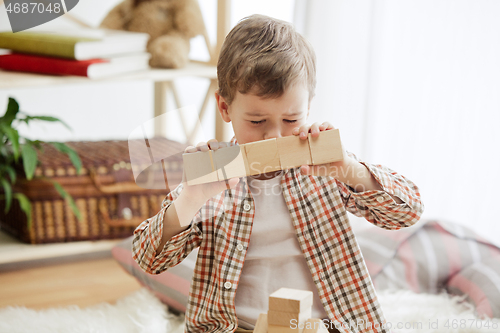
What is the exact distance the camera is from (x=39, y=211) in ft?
4.47

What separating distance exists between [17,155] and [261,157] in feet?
2.66

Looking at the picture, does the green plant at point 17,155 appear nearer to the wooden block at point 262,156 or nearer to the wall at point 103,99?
the wall at point 103,99

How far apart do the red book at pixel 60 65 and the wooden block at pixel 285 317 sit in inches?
34.8

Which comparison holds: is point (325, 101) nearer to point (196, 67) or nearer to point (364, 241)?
point (196, 67)

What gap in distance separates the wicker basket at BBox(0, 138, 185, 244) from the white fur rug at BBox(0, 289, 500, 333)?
1.04 ft

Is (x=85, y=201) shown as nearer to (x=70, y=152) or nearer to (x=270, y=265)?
(x=70, y=152)

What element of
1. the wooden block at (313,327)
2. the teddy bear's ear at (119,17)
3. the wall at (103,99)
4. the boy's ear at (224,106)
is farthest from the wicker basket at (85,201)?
the wooden block at (313,327)

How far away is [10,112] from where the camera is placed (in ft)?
4.08

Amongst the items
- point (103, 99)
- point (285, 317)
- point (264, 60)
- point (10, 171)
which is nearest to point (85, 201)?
point (10, 171)

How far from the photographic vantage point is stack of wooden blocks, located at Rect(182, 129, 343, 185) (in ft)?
1.95

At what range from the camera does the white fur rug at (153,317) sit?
971 mm

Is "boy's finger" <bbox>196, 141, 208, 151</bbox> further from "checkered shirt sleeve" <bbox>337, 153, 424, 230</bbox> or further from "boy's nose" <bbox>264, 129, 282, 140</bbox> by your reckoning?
"checkered shirt sleeve" <bbox>337, 153, 424, 230</bbox>

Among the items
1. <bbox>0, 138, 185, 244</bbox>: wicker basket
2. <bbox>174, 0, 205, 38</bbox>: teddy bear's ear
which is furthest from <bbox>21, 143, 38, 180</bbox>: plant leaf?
<bbox>174, 0, 205, 38</bbox>: teddy bear's ear

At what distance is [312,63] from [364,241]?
0.59 metres
